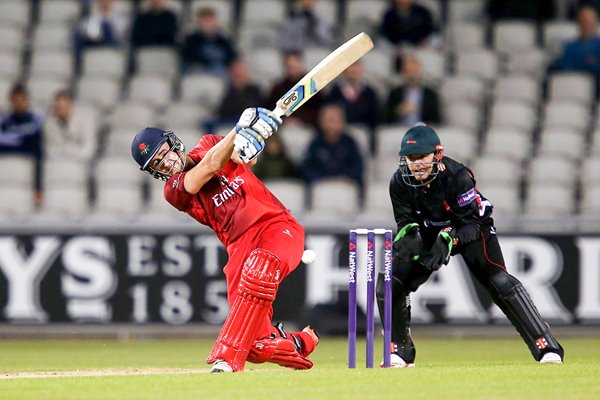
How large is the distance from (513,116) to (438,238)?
19.3 ft

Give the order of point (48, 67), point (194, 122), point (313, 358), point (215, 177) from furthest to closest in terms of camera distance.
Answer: point (48, 67), point (194, 122), point (313, 358), point (215, 177)

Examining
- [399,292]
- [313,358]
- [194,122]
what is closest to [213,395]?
[399,292]

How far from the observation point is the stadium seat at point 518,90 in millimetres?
14586

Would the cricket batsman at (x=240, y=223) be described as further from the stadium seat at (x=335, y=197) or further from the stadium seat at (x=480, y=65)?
the stadium seat at (x=480, y=65)

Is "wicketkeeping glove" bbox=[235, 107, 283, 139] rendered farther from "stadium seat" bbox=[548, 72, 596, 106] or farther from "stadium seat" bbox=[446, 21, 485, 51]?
"stadium seat" bbox=[446, 21, 485, 51]

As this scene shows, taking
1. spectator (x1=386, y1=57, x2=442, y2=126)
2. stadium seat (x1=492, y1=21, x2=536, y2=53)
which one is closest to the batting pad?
spectator (x1=386, y1=57, x2=442, y2=126)

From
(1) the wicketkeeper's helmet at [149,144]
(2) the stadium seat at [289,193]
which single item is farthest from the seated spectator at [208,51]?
(1) the wicketkeeper's helmet at [149,144]

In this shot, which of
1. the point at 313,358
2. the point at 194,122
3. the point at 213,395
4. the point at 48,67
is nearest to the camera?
the point at 213,395

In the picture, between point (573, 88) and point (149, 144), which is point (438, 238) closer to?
point (149, 144)

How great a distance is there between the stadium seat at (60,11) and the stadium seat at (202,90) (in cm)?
190

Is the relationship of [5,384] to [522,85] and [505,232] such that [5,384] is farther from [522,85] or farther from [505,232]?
[522,85]

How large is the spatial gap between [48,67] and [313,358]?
18.9 feet

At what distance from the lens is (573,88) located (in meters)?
14.5

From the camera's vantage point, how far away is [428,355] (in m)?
11.3
